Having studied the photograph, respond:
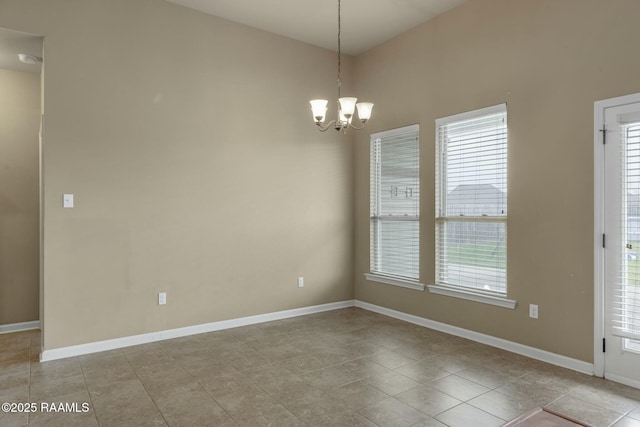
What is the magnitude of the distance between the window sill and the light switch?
3411mm

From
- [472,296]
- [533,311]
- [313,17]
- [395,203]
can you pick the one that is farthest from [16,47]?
[533,311]

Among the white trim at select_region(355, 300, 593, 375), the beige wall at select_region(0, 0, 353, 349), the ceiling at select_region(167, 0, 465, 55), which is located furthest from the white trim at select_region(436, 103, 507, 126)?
the white trim at select_region(355, 300, 593, 375)

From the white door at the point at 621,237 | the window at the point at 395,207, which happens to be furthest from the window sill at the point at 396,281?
the white door at the point at 621,237

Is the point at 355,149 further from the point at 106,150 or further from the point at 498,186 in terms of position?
the point at 106,150

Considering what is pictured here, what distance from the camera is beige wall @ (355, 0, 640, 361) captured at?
3125 millimetres

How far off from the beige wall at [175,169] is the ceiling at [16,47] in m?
0.15

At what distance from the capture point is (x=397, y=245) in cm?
489

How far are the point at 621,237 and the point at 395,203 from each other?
2350 mm

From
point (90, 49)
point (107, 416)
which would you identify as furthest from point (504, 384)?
point (90, 49)

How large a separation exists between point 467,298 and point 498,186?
1144 mm

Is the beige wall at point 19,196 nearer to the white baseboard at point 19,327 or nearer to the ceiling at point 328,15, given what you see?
the white baseboard at point 19,327

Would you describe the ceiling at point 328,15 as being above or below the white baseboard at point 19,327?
above

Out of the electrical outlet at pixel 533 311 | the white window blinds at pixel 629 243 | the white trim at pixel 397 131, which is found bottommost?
the electrical outlet at pixel 533 311

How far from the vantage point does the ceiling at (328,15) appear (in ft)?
13.3
